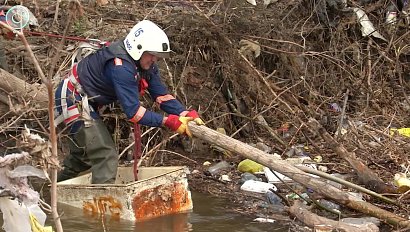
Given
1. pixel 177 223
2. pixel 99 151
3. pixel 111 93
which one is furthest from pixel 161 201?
pixel 111 93

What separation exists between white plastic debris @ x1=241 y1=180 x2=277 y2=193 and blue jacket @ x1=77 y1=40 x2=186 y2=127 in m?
1.12

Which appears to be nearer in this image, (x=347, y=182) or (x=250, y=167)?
(x=347, y=182)

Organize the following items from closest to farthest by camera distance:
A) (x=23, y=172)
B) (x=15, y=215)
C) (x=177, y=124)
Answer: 1. (x=23, y=172)
2. (x=15, y=215)
3. (x=177, y=124)

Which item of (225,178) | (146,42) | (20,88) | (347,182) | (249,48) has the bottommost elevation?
(225,178)

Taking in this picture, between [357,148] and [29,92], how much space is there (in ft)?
11.0

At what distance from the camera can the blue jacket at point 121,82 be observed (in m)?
5.25

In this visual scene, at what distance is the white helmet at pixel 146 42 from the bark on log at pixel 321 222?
5.38 ft

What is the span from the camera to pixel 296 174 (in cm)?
510

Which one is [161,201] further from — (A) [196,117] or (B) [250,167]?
(B) [250,167]

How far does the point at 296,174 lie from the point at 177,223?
1058mm

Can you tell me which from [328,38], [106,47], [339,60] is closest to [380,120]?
[339,60]

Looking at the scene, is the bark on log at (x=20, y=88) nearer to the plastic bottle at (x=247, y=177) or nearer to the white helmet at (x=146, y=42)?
the white helmet at (x=146, y=42)

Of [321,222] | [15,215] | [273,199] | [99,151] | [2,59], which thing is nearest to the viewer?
[15,215]

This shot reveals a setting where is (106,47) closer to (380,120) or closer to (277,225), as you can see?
(277,225)
